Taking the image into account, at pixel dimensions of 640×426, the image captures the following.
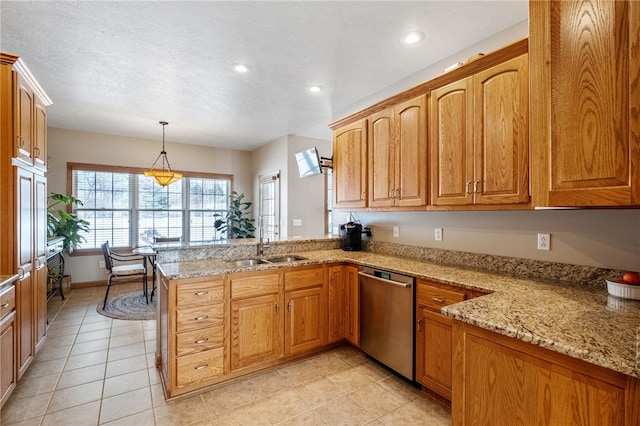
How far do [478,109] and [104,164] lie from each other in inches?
237

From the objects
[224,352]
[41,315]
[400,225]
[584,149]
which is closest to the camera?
[584,149]

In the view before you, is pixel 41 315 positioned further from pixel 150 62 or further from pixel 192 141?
pixel 192 141

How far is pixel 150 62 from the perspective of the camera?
2.84m

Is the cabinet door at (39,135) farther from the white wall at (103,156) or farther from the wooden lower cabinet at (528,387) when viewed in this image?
the wooden lower cabinet at (528,387)

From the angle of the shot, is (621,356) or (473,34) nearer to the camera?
(621,356)

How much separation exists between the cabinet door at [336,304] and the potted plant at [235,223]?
3.76 m

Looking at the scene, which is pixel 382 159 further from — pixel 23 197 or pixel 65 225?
pixel 65 225

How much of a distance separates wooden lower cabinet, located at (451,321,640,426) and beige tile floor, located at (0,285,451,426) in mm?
818

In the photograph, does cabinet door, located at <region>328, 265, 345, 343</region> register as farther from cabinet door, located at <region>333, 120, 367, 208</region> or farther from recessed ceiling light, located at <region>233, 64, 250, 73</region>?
recessed ceiling light, located at <region>233, 64, 250, 73</region>

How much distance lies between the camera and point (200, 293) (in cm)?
224

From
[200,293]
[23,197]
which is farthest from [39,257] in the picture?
[200,293]

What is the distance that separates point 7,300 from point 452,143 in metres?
3.28

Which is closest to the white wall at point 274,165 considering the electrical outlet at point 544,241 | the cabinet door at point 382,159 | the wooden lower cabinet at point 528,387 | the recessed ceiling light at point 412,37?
the cabinet door at point 382,159

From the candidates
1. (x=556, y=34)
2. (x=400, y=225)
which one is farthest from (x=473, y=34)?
(x=400, y=225)
